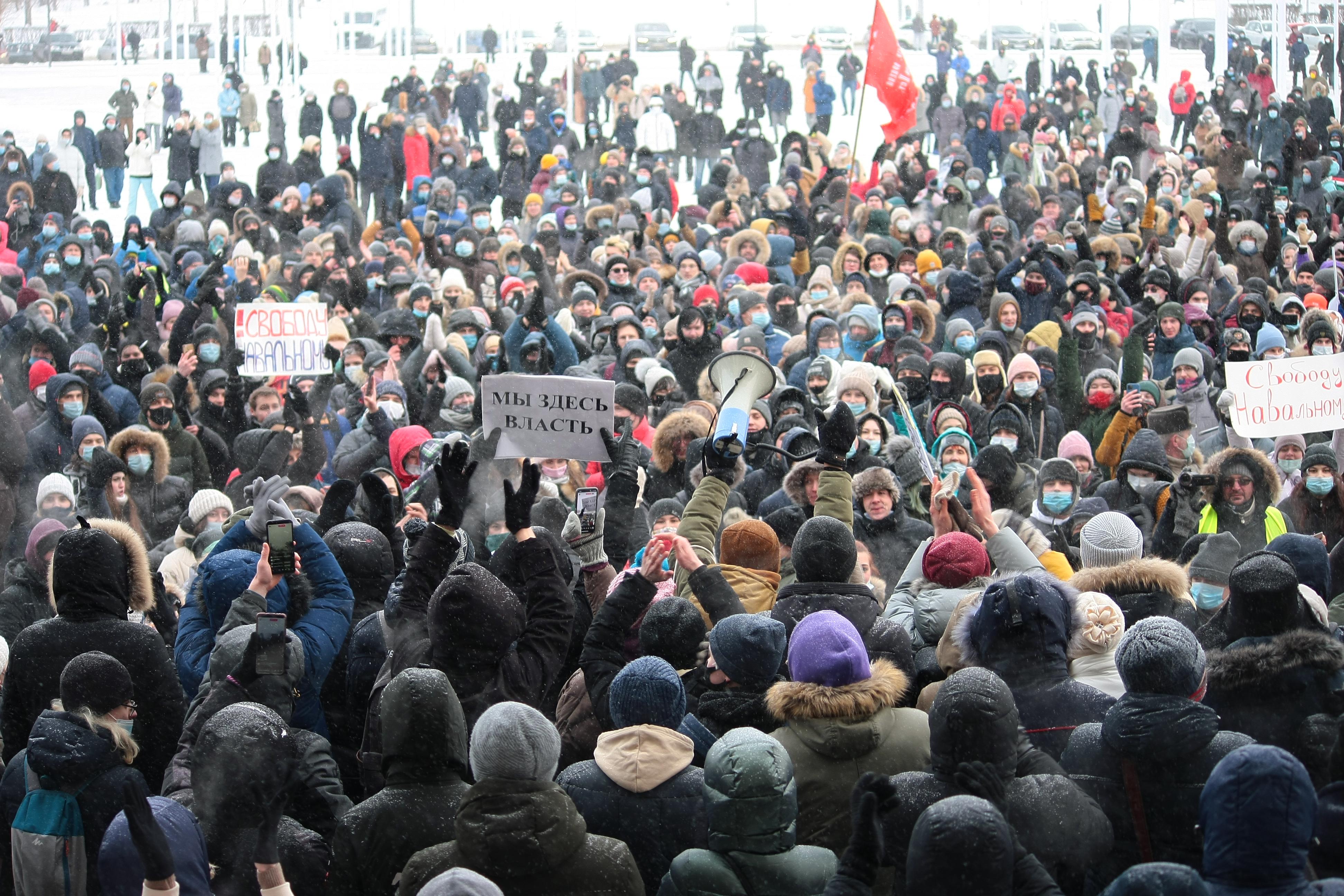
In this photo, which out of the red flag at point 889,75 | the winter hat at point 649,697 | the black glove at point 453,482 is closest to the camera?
the winter hat at point 649,697

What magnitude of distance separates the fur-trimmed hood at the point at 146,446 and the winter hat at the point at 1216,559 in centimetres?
554

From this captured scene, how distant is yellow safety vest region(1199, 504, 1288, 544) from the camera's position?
20.5ft

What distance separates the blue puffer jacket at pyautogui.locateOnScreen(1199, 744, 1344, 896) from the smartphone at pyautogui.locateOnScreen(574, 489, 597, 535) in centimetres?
294

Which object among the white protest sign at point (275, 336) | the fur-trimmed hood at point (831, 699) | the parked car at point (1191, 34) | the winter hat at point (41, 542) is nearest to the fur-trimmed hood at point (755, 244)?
the white protest sign at point (275, 336)

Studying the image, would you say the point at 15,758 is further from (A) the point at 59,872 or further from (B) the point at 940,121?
(B) the point at 940,121

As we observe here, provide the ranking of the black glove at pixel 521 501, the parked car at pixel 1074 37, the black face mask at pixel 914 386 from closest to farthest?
the black glove at pixel 521 501, the black face mask at pixel 914 386, the parked car at pixel 1074 37

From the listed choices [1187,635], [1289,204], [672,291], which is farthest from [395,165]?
[1187,635]

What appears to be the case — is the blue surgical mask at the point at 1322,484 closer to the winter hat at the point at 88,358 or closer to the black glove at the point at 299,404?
the black glove at the point at 299,404

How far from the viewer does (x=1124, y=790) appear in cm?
326

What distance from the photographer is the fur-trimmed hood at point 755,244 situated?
42.2 feet

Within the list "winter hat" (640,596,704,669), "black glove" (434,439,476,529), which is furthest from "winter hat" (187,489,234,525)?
"winter hat" (640,596,704,669)

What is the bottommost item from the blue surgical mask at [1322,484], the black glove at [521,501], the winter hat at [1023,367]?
the blue surgical mask at [1322,484]

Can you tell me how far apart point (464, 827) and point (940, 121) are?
65.3ft

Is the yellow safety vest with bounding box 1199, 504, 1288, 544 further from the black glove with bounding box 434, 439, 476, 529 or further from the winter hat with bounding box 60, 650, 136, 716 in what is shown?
the winter hat with bounding box 60, 650, 136, 716
